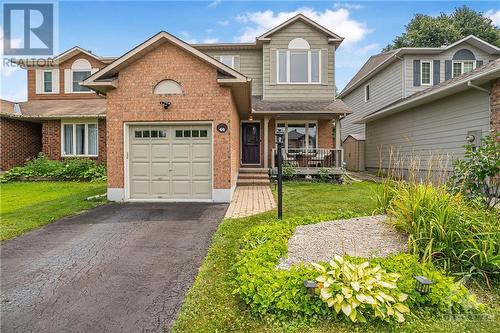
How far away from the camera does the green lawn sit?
256 inches

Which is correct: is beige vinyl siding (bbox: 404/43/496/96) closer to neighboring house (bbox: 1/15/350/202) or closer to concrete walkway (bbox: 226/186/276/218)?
concrete walkway (bbox: 226/186/276/218)

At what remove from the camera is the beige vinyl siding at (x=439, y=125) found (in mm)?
9703

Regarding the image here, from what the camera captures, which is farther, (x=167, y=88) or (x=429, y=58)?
(x=429, y=58)

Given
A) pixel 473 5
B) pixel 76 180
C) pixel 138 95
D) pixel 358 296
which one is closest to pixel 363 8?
pixel 138 95

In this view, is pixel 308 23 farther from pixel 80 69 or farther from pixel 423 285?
pixel 423 285

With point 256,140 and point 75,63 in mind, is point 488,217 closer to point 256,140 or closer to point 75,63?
→ point 256,140

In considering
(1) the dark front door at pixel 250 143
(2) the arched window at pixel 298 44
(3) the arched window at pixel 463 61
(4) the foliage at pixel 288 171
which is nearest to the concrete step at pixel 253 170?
(4) the foliage at pixel 288 171

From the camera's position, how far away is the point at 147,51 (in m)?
9.03

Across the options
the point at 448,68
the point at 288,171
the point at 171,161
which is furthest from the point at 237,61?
the point at 448,68

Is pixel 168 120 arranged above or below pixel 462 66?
below

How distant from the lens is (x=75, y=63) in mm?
17641

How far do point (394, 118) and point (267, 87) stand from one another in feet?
22.4

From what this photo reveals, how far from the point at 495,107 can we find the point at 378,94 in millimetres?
10195

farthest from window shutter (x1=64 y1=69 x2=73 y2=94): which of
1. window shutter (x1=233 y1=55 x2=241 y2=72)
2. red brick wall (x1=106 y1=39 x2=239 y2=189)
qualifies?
red brick wall (x1=106 y1=39 x2=239 y2=189)
